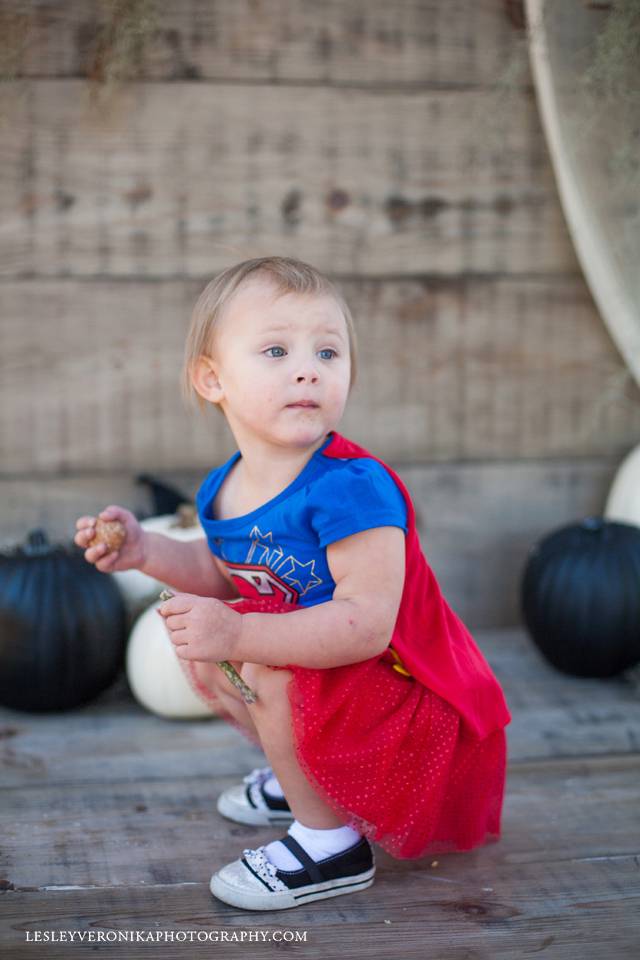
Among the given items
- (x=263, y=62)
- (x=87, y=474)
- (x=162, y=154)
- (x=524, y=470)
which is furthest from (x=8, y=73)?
(x=524, y=470)

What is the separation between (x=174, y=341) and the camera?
2.37 metres

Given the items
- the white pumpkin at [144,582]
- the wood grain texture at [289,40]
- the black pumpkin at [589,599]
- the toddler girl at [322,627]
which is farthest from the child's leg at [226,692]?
the wood grain texture at [289,40]

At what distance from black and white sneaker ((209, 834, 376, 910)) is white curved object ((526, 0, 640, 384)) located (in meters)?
1.45

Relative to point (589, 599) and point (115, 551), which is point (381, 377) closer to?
point (589, 599)

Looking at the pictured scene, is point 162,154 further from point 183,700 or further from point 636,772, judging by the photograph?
point 636,772

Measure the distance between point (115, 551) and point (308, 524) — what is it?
0.30 meters

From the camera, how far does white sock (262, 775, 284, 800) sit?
1623 mm

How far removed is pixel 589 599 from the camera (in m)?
2.18

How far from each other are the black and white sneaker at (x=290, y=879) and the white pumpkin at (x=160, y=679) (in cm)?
60

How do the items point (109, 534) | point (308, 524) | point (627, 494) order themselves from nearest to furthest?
point (308, 524), point (109, 534), point (627, 494)

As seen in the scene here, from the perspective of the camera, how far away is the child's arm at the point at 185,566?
1.57 m

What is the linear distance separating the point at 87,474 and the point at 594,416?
1203 millimetres

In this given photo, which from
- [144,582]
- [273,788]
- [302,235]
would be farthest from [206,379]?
[302,235]

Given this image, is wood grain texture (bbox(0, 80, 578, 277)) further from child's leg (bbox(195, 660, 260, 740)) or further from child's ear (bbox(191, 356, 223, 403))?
child's leg (bbox(195, 660, 260, 740))
